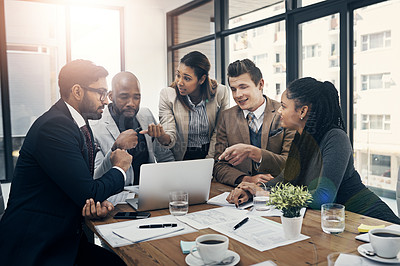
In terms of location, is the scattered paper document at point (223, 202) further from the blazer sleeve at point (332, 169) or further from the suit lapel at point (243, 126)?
the suit lapel at point (243, 126)

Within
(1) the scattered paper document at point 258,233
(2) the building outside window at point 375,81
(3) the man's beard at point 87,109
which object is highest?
(2) the building outside window at point 375,81

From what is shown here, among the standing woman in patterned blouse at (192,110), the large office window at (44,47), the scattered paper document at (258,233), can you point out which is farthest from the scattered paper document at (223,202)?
the large office window at (44,47)

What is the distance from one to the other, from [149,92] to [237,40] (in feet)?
4.24

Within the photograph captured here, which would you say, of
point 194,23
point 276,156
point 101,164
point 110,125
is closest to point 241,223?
point 276,156

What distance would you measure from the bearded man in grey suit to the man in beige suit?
582 millimetres

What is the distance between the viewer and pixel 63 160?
159 centimetres

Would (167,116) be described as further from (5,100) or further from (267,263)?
(5,100)

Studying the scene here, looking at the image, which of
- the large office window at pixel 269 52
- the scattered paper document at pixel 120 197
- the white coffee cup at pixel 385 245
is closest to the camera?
the white coffee cup at pixel 385 245

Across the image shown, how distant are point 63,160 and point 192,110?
168 cm

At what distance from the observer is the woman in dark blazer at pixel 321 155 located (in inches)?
70.4

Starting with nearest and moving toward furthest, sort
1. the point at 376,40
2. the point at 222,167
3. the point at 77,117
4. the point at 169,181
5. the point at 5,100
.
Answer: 1. the point at 169,181
2. the point at 77,117
3. the point at 222,167
4. the point at 376,40
5. the point at 5,100

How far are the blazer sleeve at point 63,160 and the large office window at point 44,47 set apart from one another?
3.23 meters

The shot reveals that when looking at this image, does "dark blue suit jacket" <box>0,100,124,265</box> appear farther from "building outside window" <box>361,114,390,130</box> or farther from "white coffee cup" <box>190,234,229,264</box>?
"building outside window" <box>361,114,390,130</box>

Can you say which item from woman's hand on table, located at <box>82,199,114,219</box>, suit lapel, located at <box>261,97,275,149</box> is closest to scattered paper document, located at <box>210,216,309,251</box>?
woman's hand on table, located at <box>82,199,114,219</box>
